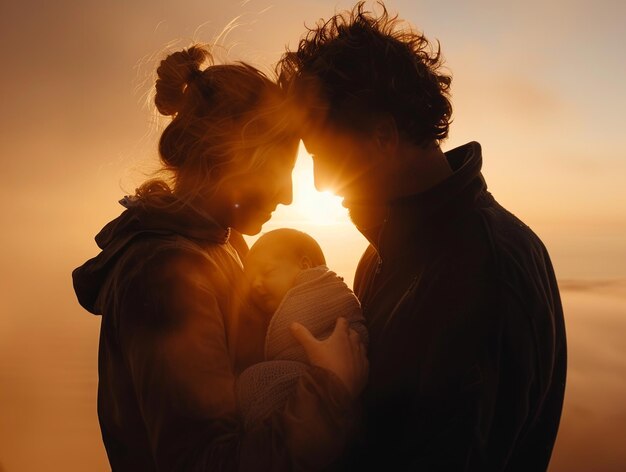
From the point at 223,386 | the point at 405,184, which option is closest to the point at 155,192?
the point at 223,386

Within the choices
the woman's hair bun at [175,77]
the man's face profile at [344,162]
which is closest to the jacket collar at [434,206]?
the man's face profile at [344,162]

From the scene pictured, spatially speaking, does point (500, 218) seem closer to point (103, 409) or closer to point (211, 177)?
point (211, 177)

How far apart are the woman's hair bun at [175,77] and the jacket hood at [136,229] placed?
0.50 m

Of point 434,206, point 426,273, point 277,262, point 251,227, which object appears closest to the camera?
point 426,273

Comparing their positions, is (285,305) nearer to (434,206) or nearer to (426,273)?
(426,273)

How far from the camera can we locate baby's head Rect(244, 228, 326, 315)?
2.87 m

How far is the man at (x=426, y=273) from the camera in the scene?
6.95 ft

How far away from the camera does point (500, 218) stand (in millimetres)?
2510

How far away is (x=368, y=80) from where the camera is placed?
3.09m

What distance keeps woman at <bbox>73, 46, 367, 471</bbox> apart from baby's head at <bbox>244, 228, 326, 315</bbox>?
0.39 feet

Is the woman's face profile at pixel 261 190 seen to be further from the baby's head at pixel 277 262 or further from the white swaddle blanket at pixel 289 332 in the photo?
the white swaddle blanket at pixel 289 332

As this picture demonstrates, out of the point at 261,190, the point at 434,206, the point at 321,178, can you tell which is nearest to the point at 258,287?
the point at 261,190

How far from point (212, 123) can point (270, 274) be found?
0.83m

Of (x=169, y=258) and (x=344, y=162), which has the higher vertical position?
(x=344, y=162)
